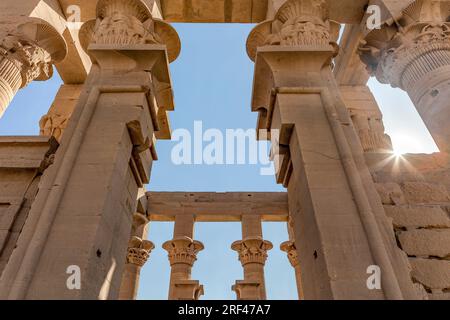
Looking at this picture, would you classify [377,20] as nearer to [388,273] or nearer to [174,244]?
[388,273]

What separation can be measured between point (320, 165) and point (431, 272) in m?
1.73

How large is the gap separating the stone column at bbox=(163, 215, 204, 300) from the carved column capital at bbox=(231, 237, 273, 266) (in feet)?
4.33

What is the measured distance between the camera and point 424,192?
4.64m

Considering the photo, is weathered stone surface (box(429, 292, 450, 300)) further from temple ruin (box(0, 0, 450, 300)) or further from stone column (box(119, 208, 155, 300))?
stone column (box(119, 208, 155, 300))

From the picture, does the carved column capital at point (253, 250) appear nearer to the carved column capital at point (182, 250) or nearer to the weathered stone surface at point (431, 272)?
the carved column capital at point (182, 250)

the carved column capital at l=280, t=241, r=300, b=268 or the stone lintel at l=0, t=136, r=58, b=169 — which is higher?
the carved column capital at l=280, t=241, r=300, b=268

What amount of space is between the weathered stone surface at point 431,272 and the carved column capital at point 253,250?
21.5ft

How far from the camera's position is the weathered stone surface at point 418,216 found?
4.27 metres

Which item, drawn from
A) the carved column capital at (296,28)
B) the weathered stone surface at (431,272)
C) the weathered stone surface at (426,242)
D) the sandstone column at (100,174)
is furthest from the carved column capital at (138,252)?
the weathered stone surface at (431,272)

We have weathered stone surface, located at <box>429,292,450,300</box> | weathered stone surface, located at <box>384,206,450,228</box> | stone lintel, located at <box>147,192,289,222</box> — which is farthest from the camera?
stone lintel, located at <box>147,192,289,222</box>

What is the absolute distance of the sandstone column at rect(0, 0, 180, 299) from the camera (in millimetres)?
3301

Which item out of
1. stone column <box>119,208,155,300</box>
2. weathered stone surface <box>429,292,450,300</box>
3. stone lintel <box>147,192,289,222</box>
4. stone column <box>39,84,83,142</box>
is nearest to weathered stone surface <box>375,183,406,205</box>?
weathered stone surface <box>429,292,450,300</box>
